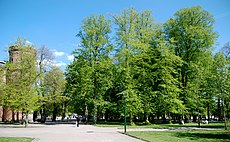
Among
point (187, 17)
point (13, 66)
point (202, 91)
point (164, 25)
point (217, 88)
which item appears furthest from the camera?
point (164, 25)

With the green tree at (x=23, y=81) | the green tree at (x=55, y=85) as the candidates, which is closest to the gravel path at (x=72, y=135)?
the green tree at (x=23, y=81)

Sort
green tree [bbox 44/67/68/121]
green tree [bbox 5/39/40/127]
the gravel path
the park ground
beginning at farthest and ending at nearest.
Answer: green tree [bbox 44/67/68/121] → green tree [bbox 5/39/40/127] → the gravel path → the park ground

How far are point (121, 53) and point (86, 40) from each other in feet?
21.5

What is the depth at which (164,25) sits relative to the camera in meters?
39.9

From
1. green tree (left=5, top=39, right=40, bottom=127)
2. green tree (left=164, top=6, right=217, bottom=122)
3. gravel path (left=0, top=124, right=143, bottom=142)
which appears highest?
green tree (left=164, top=6, right=217, bottom=122)

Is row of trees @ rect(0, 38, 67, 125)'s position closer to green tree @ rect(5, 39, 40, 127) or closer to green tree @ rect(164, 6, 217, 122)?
green tree @ rect(5, 39, 40, 127)

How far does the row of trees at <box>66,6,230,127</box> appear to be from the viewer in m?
34.6

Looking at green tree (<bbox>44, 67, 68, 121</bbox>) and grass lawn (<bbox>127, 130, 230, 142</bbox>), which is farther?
green tree (<bbox>44, 67, 68, 121</bbox>)

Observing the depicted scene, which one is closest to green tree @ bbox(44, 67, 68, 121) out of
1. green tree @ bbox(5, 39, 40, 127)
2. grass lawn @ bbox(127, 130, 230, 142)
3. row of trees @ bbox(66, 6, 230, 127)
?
row of trees @ bbox(66, 6, 230, 127)

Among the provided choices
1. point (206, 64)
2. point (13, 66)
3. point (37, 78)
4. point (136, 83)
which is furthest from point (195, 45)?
point (13, 66)

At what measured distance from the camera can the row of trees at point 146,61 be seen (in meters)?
34.6

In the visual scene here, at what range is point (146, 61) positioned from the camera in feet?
121

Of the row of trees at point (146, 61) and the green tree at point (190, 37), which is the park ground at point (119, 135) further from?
the green tree at point (190, 37)

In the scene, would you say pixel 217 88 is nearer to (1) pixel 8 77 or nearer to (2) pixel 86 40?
(2) pixel 86 40
